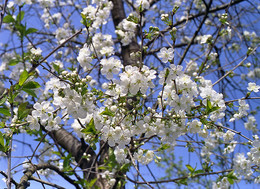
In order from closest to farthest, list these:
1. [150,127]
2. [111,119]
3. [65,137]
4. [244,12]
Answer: [111,119]
[150,127]
[65,137]
[244,12]

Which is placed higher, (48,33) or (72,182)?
(48,33)

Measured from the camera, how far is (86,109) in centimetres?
119

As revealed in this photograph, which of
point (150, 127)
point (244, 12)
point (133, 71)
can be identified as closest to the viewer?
point (133, 71)

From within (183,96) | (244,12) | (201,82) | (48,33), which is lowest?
Result: (183,96)

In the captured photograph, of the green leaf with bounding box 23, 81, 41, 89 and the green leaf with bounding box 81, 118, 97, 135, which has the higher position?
the green leaf with bounding box 23, 81, 41, 89

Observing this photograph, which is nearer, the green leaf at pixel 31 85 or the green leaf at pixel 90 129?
the green leaf at pixel 31 85

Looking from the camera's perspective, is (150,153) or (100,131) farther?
(150,153)

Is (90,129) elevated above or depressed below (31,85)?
below

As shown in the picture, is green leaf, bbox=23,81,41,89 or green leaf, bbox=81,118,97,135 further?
green leaf, bbox=81,118,97,135

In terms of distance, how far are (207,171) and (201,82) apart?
76cm

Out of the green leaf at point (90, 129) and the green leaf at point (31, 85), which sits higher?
the green leaf at point (31, 85)

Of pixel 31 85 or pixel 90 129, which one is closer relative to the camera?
pixel 31 85

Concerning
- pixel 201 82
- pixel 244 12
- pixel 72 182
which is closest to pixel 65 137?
pixel 72 182

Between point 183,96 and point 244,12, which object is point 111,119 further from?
point 244,12
